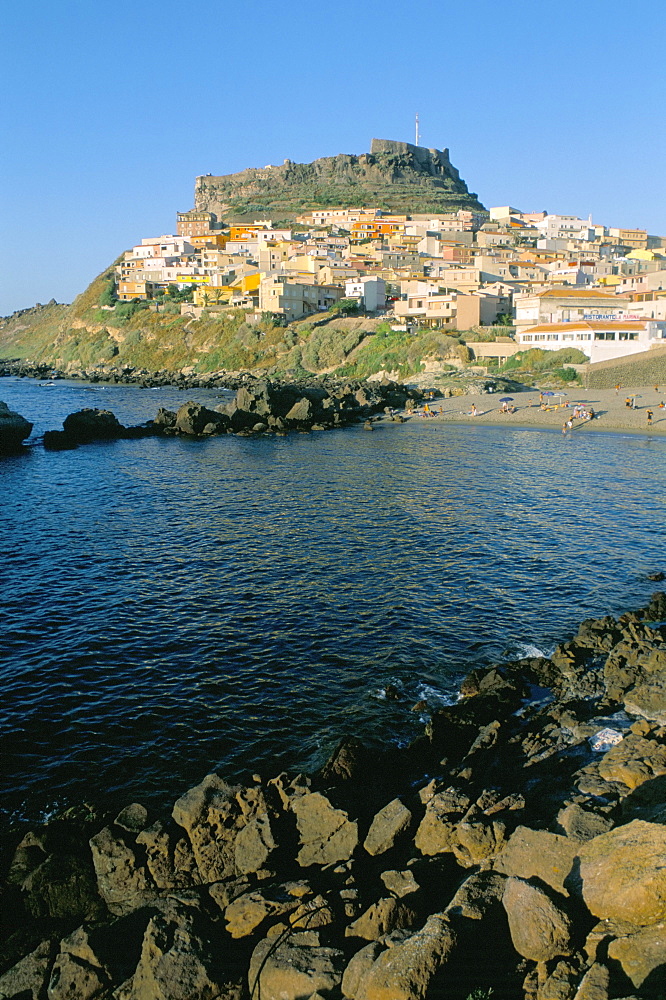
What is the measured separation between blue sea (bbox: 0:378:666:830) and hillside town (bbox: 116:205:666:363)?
45078 mm

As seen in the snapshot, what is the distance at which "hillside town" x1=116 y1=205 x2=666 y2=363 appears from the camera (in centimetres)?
8944

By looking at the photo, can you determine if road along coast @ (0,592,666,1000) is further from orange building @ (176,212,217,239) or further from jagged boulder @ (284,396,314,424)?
orange building @ (176,212,217,239)

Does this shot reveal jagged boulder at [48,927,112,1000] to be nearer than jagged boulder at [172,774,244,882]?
Yes

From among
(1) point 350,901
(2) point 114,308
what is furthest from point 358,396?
(2) point 114,308

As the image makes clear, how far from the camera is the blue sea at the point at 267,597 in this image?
15367 mm

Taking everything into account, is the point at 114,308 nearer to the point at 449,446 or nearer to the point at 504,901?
the point at 449,446

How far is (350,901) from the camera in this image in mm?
9250

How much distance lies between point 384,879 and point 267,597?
1432cm

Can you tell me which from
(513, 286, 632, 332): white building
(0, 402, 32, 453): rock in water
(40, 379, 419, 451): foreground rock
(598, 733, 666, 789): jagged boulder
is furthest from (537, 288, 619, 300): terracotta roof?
(598, 733, 666, 789): jagged boulder

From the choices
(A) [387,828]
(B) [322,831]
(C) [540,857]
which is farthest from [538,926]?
(B) [322,831]

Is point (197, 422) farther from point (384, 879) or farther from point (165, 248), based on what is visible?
point (165, 248)

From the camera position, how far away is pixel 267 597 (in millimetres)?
23516

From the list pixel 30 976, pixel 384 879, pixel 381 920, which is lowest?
pixel 30 976

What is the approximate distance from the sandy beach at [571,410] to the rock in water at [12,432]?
38081 millimetres
